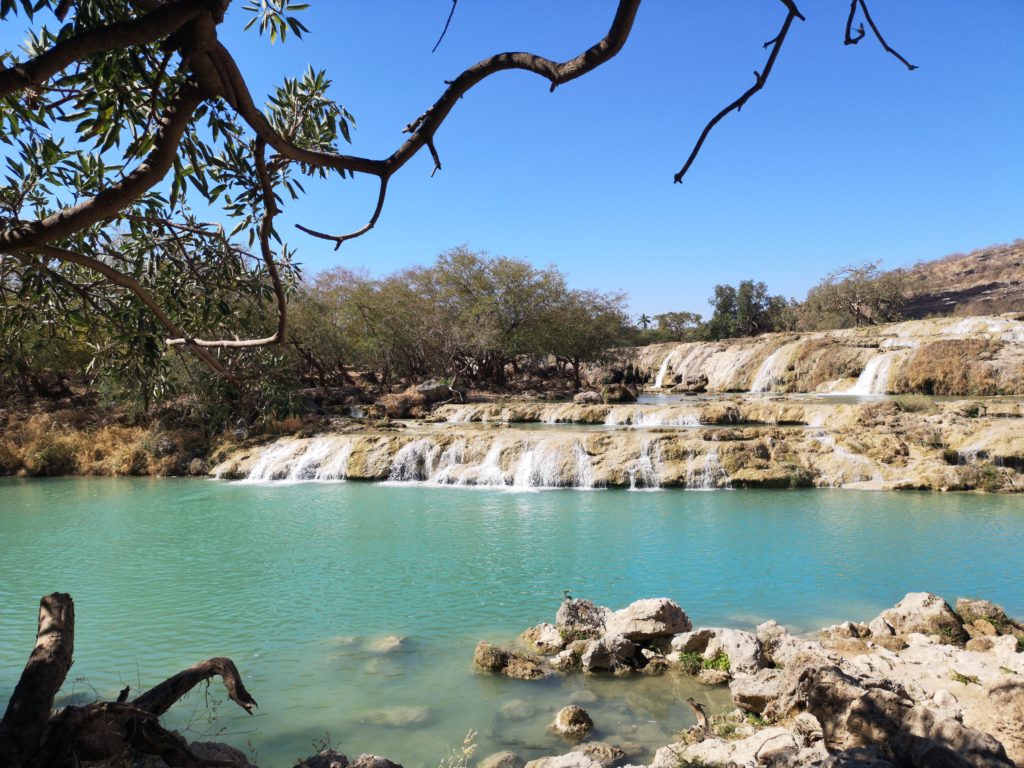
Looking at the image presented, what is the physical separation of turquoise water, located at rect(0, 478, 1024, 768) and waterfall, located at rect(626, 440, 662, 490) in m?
0.75

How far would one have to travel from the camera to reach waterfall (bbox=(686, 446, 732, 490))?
15624mm

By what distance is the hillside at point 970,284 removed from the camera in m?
49.9

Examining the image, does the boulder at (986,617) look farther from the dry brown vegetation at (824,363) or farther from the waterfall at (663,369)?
the waterfall at (663,369)

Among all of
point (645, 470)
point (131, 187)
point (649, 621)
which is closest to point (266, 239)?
point (131, 187)

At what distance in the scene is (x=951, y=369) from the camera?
24578 millimetres

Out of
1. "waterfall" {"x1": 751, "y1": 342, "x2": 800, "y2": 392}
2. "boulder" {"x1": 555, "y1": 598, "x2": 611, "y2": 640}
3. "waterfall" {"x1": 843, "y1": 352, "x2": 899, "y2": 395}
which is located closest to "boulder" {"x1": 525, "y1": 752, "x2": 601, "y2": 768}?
"boulder" {"x1": 555, "y1": 598, "x2": 611, "y2": 640}

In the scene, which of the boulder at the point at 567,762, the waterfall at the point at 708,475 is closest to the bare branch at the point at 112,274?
the boulder at the point at 567,762

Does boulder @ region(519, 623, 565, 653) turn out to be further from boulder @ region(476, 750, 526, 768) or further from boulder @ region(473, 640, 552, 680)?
boulder @ region(476, 750, 526, 768)

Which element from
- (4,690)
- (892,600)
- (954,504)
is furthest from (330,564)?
(954,504)

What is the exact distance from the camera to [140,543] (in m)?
11.7

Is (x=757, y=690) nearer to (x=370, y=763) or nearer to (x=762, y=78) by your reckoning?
(x=370, y=763)

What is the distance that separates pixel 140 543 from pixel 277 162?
34.7 feet

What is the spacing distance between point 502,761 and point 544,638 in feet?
7.40

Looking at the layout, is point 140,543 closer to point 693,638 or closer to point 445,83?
point 693,638
